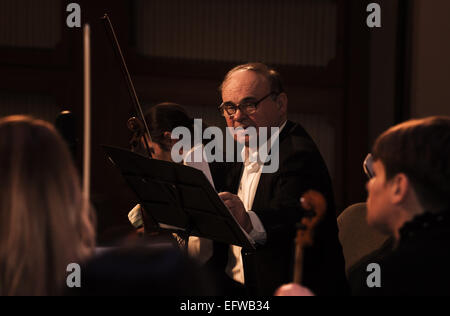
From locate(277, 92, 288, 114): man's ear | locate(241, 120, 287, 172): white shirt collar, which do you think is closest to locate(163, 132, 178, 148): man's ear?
locate(241, 120, 287, 172): white shirt collar

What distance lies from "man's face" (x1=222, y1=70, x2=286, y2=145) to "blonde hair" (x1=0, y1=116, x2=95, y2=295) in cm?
131

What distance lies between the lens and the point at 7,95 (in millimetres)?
3619

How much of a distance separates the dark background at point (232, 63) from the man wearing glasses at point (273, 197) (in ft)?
4.36

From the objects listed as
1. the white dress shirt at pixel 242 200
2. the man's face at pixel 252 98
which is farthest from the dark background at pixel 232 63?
the man's face at pixel 252 98

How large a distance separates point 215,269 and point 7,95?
6.06ft

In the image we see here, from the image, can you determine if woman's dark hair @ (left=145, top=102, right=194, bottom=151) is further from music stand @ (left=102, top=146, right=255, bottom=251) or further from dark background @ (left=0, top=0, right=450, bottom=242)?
dark background @ (left=0, top=0, right=450, bottom=242)

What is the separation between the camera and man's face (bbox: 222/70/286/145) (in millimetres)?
2393

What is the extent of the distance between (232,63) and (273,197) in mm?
1668

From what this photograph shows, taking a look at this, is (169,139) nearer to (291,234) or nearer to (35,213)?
(291,234)

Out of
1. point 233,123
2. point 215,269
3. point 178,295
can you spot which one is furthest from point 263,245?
point 178,295

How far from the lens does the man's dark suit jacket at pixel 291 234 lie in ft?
7.00

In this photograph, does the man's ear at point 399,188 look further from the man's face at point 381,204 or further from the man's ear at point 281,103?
the man's ear at point 281,103
